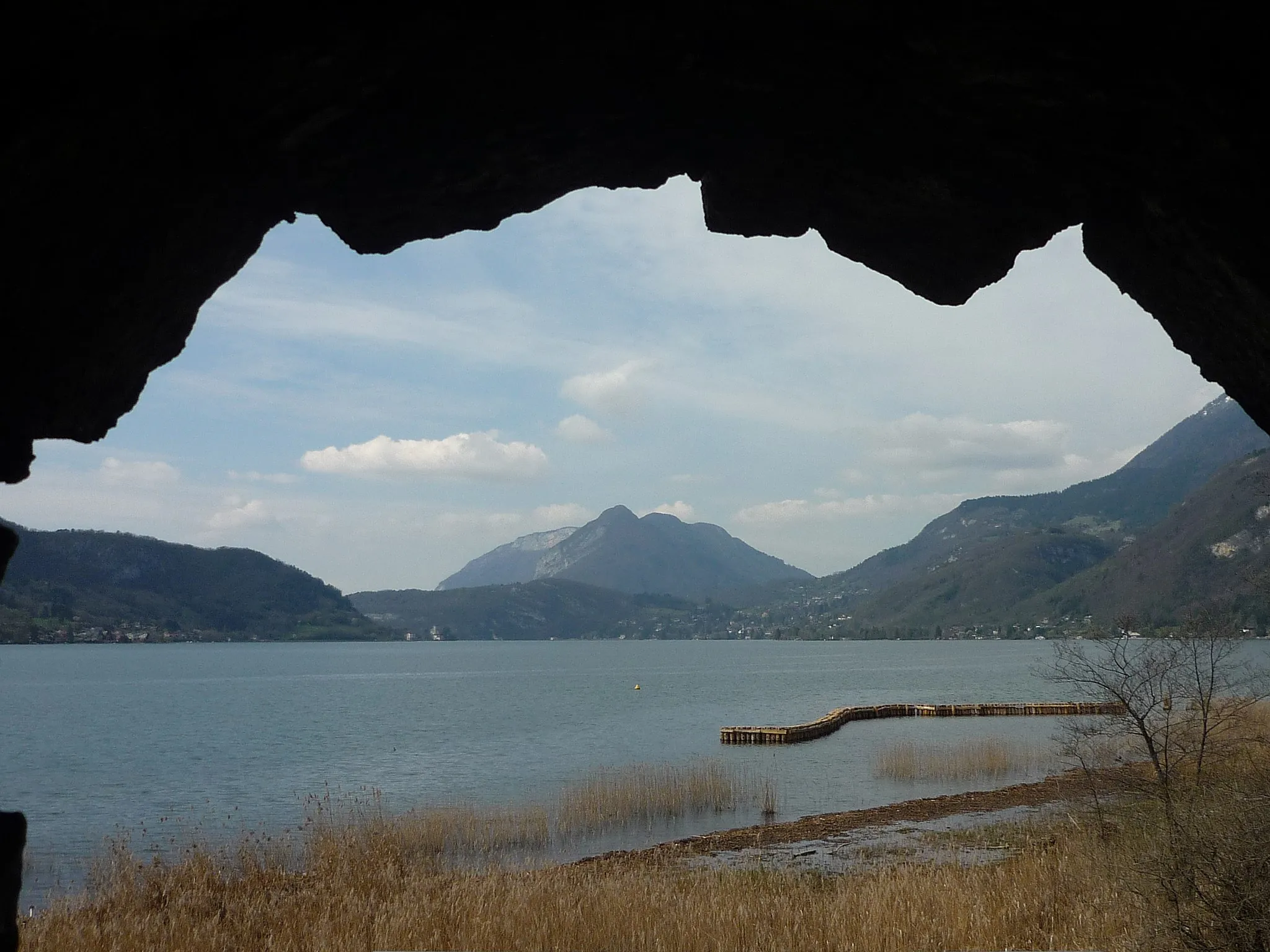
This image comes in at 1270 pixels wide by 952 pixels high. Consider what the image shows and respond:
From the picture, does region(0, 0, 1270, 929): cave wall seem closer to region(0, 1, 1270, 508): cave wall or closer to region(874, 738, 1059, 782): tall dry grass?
region(0, 1, 1270, 508): cave wall

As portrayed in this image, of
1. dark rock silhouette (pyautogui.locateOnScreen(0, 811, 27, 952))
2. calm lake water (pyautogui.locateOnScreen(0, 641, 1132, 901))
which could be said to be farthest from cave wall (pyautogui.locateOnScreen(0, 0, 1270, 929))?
calm lake water (pyautogui.locateOnScreen(0, 641, 1132, 901))

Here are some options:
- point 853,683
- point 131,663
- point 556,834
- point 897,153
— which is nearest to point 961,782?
point 556,834

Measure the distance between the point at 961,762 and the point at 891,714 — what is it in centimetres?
2700

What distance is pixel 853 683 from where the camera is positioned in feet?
354

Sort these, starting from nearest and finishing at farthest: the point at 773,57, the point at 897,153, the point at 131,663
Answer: the point at 773,57 < the point at 897,153 < the point at 131,663

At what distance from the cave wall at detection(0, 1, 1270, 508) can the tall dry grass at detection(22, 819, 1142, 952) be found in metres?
7.70

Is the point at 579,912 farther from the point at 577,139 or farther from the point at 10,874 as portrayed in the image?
the point at 577,139

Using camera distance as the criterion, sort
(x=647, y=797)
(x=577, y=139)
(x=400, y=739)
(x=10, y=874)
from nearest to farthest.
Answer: (x=10, y=874), (x=577, y=139), (x=647, y=797), (x=400, y=739)

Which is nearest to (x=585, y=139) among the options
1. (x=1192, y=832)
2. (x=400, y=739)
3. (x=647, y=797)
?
(x=1192, y=832)

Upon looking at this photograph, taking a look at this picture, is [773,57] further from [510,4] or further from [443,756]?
[443,756]

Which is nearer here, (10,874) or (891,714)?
(10,874)

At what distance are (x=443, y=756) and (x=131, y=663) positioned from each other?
152407 mm

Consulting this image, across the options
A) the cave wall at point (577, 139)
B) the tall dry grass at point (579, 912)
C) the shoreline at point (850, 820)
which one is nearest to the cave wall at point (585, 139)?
the cave wall at point (577, 139)

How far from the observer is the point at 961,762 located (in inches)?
1582
